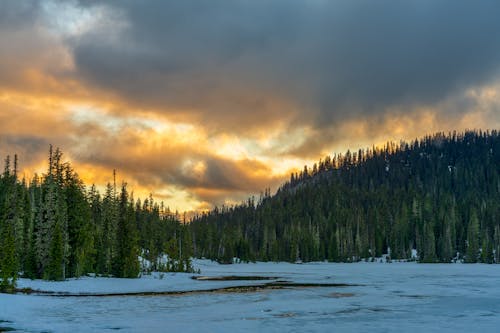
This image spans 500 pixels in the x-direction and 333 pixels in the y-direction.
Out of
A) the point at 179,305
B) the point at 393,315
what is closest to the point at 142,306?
the point at 179,305

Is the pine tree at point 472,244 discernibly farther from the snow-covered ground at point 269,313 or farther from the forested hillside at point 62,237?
the snow-covered ground at point 269,313

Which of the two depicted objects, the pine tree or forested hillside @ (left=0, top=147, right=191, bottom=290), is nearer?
forested hillside @ (left=0, top=147, right=191, bottom=290)

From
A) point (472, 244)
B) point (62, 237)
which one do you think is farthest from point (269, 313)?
point (472, 244)

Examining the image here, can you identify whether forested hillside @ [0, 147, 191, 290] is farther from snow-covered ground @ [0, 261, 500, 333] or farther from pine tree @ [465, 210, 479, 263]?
pine tree @ [465, 210, 479, 263]

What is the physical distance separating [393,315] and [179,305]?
16534 millimetres

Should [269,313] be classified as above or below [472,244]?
above

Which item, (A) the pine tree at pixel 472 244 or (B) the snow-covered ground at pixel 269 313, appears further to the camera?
(A) the pine tree at pixel 472 244

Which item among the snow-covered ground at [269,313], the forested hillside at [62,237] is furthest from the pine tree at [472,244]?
the snow-covered ground at [269,313]

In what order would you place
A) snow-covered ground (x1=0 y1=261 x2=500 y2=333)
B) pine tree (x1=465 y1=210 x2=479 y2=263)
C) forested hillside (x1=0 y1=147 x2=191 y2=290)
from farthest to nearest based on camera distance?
1. pine tree (x1=465 y1=210 x2=479 y2=263)
2. forested hillside (x1=0 y1=147 x2=191 y2=290)
3. snow-covered ground (x1=0 y1=261 x2=500 y2=333)

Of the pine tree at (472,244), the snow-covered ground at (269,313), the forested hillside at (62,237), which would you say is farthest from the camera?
the pine tree at (472,244)

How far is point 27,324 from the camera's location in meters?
27.5

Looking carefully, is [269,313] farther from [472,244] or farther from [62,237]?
[472,244]

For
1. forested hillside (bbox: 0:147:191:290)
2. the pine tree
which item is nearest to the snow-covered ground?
forested hillside (bbox: 0:147:191:290)

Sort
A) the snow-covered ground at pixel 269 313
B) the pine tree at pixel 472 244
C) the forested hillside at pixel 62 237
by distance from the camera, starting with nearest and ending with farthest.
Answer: the snow-covered ground at pixel 269 313 < the forested hillside at pixel 62 237 < the pine tree at pixel 472 244
